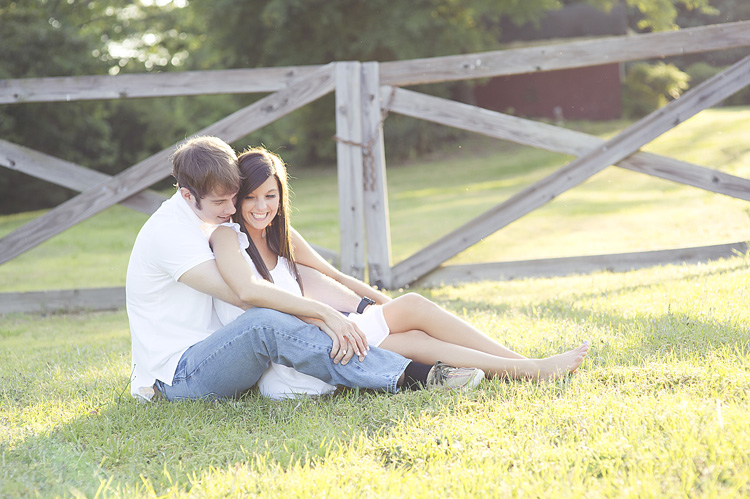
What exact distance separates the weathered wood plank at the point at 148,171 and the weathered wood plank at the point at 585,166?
1.63 m

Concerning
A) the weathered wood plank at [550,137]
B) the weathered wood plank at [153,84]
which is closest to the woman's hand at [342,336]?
the weathered wood plank at [550,137]

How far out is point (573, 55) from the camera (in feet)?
18.3

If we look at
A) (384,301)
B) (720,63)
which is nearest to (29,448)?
(384,301)

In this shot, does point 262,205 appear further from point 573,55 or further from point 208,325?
point 573,55

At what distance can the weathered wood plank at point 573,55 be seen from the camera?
5.38m

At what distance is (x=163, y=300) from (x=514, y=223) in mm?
9502

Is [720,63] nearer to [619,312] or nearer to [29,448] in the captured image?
[619,312]

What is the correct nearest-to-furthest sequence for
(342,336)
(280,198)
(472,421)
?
(472,421) < (342,336) < (280,198)

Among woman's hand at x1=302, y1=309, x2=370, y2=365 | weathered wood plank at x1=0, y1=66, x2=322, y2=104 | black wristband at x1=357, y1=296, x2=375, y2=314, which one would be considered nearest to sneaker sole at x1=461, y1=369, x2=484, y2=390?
woman's hand at x1=302, y1=309, x2=370, y2=365

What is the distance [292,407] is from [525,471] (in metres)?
1.21

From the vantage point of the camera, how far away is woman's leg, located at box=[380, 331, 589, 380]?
3221 mm

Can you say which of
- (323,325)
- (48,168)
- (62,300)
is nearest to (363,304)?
(323,325)

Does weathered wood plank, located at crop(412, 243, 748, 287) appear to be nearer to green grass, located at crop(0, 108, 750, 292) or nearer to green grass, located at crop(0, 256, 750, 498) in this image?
green grass, located at crop(0, 108, 750, 292)

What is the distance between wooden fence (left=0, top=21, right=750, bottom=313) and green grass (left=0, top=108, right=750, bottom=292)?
7.75 ft
